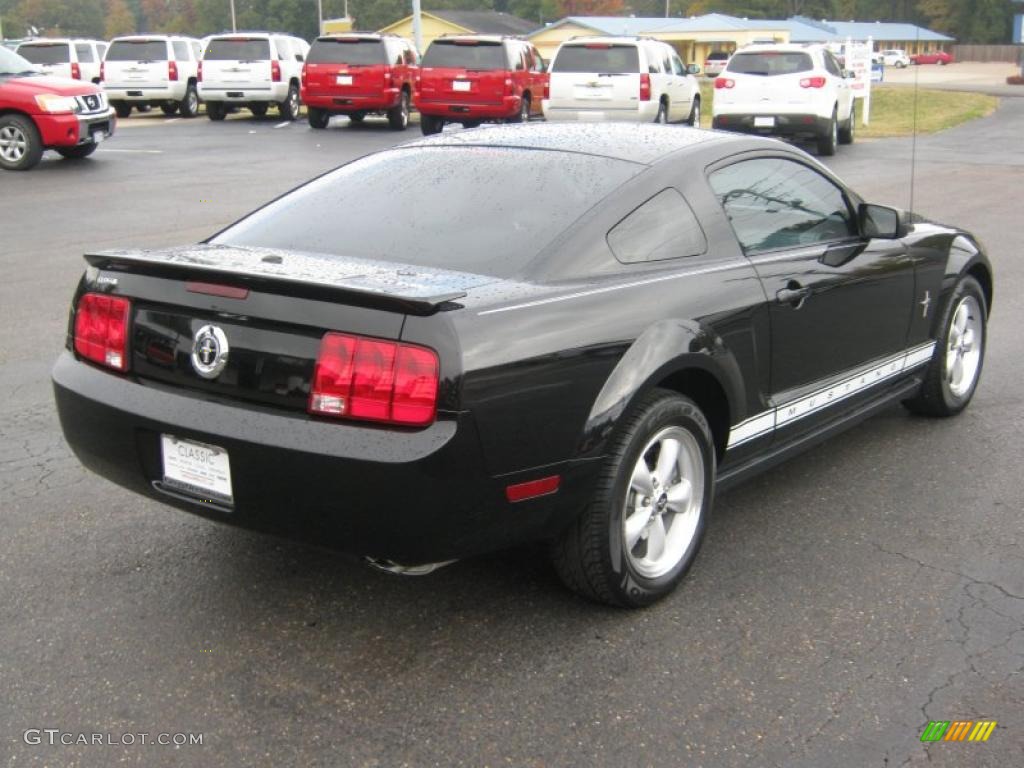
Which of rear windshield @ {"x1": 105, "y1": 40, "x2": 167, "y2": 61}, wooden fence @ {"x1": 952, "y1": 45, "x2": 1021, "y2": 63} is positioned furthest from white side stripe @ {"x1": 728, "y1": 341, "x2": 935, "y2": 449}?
wooden fence @ {"x1": 952, "y1": 45, "x2": 1021, "y2": 63}

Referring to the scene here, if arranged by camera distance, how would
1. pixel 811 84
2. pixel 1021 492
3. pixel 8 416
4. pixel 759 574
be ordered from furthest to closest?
pixel 811 84 → pixel 8 416 → pixel 1021 492 → pixel 759 574

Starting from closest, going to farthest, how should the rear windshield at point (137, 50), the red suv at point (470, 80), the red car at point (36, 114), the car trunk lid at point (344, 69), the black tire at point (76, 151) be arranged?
the red car at point (36, 114) < the black tire at point (76, 151) < the red suv at point (470, 80) < the car trunk lid at point (344, 69) < the rear windshield at point (137, 50)

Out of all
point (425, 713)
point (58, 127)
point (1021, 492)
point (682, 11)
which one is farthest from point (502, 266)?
point (682, 11)

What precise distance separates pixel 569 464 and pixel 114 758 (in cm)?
142

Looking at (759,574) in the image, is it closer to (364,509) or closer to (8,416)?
(364,509)

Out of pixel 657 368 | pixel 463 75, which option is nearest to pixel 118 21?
pixel 463 75

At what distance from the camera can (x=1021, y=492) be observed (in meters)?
4.79

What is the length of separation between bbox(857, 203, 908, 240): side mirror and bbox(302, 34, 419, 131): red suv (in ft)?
68.7

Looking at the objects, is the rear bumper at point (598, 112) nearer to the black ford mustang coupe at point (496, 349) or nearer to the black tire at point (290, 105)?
the black tire at point (290, 105)

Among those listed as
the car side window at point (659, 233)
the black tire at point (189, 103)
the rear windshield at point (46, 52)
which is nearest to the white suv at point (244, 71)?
the black tire at point (189, 103)

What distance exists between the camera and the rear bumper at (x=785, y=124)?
19.6 m

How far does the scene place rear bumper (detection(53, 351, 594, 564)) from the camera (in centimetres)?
308

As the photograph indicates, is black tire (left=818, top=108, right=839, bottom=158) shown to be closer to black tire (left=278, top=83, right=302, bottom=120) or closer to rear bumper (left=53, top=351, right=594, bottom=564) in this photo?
black tire (left=278, top=83, right=302, bottom=120)

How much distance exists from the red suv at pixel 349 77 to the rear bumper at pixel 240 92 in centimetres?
204
